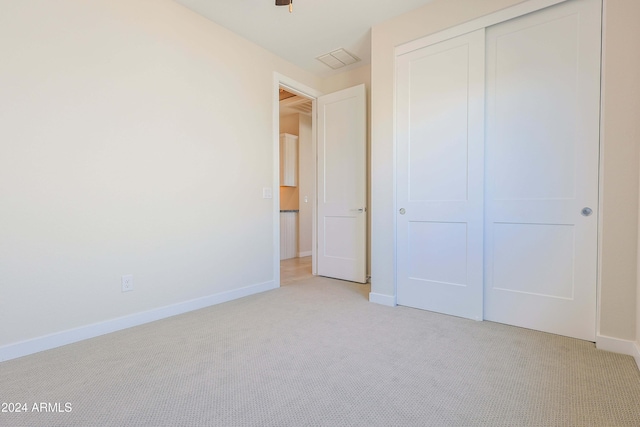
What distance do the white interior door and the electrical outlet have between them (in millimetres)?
2323

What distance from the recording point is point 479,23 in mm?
2424

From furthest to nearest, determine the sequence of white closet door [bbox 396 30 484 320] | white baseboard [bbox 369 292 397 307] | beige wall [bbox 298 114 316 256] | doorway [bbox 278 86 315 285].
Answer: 1. beige wall [bbox 298 114 316 256]
2. doorway [bbox 278 86 315 285]
3. white baseboard [bbox 369 292 397 307]
4. white closet door [bbox 396 30 484 320]

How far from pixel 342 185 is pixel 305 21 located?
6.05 feet

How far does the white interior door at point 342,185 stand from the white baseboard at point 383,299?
0.74 m

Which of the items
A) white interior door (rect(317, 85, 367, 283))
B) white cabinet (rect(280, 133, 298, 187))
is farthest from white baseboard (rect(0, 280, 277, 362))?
white cabinet (rect(280, 133, 298, 187))

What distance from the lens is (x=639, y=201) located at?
1.79 metres

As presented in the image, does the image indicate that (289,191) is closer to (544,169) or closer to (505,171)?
(505,171)

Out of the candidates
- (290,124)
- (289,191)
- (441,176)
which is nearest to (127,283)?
(441,176)

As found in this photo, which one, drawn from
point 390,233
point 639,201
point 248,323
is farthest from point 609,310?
point 248,323

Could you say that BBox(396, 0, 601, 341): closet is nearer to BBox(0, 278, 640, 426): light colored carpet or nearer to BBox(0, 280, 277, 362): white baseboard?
BBox(0, 278, 640, 426): light colored carpet

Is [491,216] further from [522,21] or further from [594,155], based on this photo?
[522,21]

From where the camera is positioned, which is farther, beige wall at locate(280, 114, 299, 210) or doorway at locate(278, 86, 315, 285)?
beige wall at locate(280, 114, 299, 210)

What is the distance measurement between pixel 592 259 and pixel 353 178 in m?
2.39

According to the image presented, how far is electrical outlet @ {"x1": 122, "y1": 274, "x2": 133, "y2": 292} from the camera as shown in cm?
233
